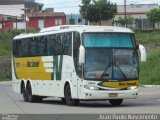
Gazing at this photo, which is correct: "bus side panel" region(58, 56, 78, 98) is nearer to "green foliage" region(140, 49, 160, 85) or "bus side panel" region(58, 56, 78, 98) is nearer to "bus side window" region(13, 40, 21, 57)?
"bus side window" region(13, 40, 21, 57)

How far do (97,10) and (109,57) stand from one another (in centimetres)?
6291

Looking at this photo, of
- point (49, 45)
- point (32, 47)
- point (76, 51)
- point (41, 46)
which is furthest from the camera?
point (32, 47)

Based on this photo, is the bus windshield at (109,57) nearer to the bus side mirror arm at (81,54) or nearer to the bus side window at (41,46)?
the bus side mirror arm at (81,54)

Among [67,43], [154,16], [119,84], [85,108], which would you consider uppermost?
[67,43]

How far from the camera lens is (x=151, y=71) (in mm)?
47938

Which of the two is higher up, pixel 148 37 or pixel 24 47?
pixel 24 47

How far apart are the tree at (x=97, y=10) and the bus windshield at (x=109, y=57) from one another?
61538mm

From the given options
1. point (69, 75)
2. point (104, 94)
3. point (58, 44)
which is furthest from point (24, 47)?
point (104, 94)

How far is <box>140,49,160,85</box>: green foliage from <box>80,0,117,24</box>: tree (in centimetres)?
3699

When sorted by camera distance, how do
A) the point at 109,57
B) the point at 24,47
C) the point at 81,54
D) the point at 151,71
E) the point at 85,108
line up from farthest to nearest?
1. the point at 151,71
2. the point at 24,47
3. the point at 109,57
4. the point at 85,108
5. the point at 81,54

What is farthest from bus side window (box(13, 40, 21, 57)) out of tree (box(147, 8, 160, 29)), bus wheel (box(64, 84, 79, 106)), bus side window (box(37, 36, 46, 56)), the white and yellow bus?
tree (box(147, 8, 160, 29))

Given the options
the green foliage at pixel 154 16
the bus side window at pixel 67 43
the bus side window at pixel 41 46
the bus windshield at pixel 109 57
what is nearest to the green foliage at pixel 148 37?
the green foliage at pixel 154 16

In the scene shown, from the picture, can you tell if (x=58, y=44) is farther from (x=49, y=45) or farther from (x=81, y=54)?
(x=81, y=54)

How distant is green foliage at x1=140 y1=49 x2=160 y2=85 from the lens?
153 ft
